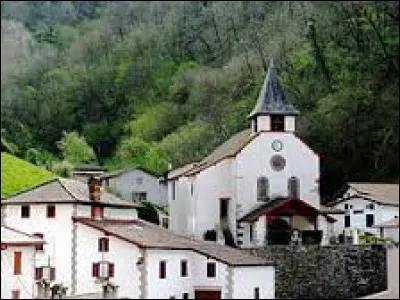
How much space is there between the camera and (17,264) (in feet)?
107

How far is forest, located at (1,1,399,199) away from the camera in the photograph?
52.2 m

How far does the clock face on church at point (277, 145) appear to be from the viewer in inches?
1667

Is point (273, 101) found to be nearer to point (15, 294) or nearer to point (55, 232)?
point (55, 232)

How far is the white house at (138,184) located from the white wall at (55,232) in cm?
2279

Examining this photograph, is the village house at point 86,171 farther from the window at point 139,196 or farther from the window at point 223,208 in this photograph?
the window at point 223,208

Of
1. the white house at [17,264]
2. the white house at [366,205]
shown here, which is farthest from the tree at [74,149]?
the white house at [17,264]

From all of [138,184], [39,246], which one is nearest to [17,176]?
[138,184]

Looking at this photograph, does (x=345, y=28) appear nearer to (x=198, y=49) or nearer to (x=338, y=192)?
(x=338, y=192)

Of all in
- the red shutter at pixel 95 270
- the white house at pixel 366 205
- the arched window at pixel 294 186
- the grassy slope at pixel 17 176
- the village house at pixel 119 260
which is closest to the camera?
the village house at pixel 119 260

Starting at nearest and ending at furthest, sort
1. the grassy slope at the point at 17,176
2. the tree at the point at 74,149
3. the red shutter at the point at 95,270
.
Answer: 1. the red shutter at the point at 95,270
2. the grassy slope at the point at 17,176
3. the tree at the point at 74,149

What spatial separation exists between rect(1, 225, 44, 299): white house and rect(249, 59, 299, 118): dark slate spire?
489 inches

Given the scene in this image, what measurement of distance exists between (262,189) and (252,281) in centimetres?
751

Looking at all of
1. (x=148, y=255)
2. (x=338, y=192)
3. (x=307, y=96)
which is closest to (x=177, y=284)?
(x=148, y=255)

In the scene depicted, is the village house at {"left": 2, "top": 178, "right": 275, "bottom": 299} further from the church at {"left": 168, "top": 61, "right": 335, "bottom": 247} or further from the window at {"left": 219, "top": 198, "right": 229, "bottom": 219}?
the window at {"left": 219, "top": 198, "right": 229, "bottom": 219}
